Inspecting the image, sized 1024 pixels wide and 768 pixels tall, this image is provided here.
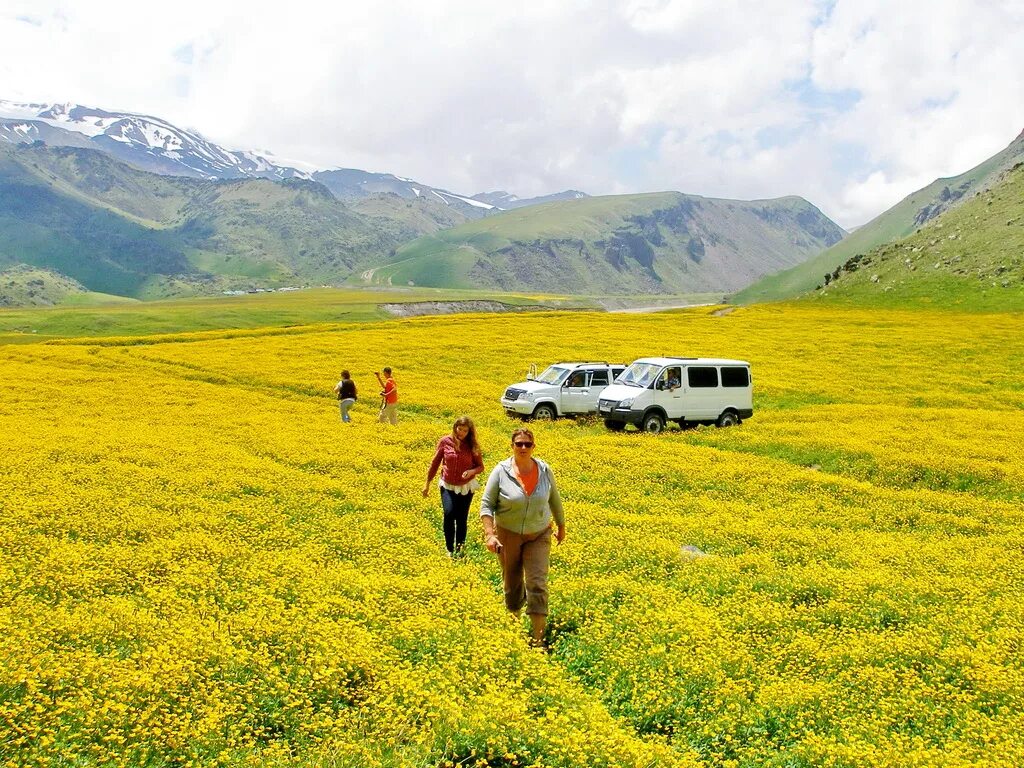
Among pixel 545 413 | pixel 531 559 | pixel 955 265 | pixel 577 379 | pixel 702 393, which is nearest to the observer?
pixel 531 559

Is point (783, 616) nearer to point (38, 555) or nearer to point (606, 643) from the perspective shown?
point (606, 643)

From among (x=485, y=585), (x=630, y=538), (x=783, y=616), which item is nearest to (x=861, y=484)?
(x=630, y=538)

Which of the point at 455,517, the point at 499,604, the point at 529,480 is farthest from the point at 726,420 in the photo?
the point at 529,480

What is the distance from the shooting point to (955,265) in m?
104

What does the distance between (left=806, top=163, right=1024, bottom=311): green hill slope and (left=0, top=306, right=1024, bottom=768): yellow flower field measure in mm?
75664

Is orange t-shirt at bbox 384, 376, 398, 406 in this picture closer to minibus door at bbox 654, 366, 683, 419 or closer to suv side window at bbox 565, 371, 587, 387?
suv side window at bbox 565, 371, 587, 387

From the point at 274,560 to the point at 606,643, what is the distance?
6355mm

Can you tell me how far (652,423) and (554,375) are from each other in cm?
599

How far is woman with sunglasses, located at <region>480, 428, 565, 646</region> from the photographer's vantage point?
10.3 m

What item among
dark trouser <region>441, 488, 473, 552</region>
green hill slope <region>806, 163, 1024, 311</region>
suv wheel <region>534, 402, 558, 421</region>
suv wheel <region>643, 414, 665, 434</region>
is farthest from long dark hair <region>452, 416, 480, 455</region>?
green hill slope <region>806, 163, 1024, 311</region>

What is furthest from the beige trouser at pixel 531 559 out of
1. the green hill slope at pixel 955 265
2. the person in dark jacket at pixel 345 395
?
the green hill slope at pixel 955 265

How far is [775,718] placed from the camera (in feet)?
29.6

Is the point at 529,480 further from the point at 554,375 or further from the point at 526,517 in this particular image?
the point at 554,375

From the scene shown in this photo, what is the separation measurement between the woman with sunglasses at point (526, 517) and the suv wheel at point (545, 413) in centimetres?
2314
